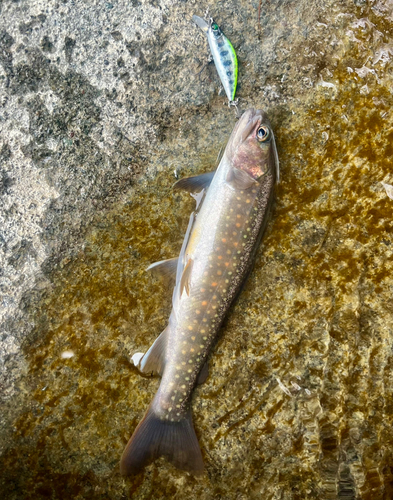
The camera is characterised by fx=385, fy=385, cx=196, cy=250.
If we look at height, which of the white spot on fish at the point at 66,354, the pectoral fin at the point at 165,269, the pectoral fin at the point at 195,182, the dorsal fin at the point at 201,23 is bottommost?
the white spot on fish at the point at 66,354

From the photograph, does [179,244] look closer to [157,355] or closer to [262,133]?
[157,355]

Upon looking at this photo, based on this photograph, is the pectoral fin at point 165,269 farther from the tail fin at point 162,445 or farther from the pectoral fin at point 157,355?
the tail fin at point 162,445

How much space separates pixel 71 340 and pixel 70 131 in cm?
152

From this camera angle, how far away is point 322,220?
2.87 m

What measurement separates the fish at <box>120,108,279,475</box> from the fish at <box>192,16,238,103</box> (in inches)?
12.2

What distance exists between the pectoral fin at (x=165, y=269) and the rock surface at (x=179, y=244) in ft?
0.26

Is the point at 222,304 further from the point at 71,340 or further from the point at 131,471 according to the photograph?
the point at 131,471

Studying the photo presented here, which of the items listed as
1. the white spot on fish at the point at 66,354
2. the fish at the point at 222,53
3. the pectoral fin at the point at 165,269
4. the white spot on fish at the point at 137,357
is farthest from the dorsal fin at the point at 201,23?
the white spot on fish at the point at 66,354

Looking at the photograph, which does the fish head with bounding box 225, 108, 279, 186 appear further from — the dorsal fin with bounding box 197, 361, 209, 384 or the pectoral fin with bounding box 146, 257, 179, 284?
the dorsal fin with bounding box 197, 361, 209, 384

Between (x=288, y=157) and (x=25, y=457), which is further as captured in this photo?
(x=288, y=157)

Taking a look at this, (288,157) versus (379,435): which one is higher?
(288,157)

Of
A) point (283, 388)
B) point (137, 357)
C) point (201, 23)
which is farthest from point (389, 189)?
point (137, 357)

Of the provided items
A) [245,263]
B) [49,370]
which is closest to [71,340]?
[49,370]

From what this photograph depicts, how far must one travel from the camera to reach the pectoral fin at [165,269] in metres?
2.84
